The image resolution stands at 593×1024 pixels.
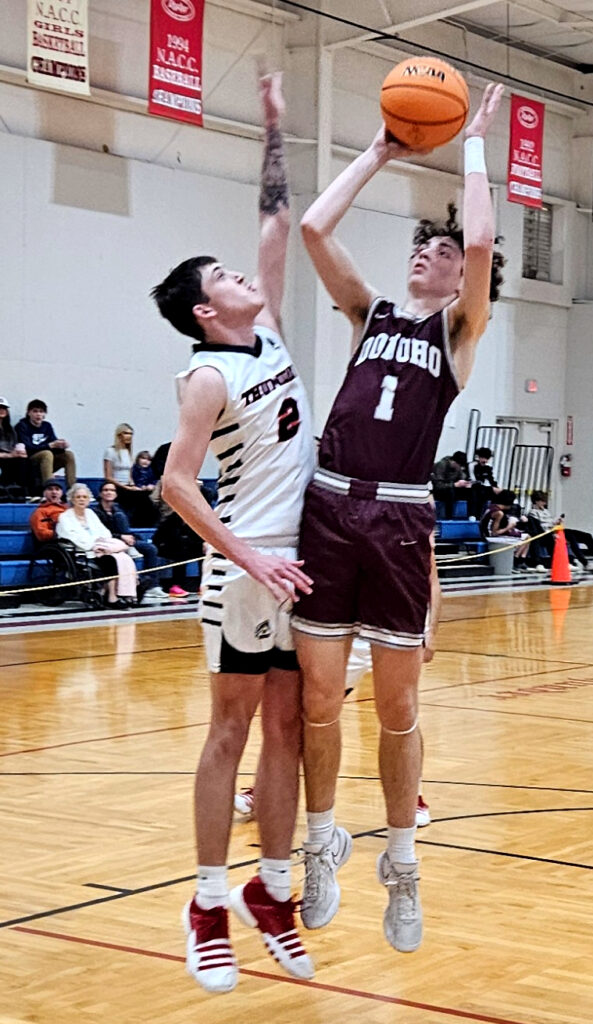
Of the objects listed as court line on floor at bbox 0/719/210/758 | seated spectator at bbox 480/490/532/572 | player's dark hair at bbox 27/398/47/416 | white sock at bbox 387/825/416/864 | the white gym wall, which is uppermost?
the white gym wall

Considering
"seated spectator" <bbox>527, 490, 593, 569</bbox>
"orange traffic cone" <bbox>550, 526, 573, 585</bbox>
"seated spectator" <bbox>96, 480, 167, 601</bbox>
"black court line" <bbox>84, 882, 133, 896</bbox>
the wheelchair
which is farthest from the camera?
"seated spectator" <bbox>527, 490, 593, 569</bbox>

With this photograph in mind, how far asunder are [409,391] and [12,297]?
Answer: 44.3ft

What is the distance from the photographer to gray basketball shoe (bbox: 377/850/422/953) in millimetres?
4078

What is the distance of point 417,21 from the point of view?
60.5 ft

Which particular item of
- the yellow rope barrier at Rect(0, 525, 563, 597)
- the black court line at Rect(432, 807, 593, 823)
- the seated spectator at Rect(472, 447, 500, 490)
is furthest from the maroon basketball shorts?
the seated spectator at Rect(472, 447, 500, 490)

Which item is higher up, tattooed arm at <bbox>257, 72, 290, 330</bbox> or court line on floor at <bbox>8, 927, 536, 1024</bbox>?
tattooed arm at <bbox>257, 72, 290, 330</bbox>

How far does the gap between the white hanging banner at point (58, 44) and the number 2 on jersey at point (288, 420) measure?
11552 millimetres

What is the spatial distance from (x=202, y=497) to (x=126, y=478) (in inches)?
533

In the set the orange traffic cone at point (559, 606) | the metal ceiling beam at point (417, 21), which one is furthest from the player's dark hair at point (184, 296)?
the metal ceiling beam at point (417, 21)

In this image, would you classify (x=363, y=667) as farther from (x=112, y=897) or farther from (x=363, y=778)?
(x=112, y=897)

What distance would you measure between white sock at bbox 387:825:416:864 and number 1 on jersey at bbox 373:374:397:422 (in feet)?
3.87

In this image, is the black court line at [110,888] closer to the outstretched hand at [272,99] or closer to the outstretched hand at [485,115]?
the outstretched hand at [272,99]

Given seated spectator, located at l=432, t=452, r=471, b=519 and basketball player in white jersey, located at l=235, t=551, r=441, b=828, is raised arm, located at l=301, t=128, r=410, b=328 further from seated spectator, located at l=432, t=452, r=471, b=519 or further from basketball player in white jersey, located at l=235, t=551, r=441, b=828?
seated spectator, located at l=432, t=452, r=471, b=519

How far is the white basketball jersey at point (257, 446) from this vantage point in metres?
4.01
